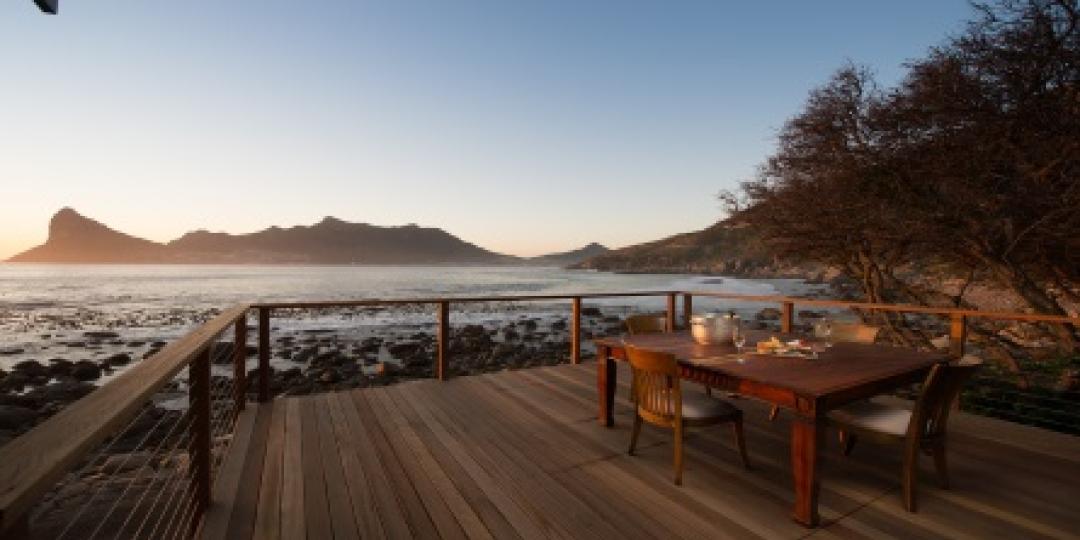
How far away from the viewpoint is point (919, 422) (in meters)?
2.66

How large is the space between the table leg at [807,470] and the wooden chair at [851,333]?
1756 millimetres

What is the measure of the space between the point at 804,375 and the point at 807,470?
1.79ft

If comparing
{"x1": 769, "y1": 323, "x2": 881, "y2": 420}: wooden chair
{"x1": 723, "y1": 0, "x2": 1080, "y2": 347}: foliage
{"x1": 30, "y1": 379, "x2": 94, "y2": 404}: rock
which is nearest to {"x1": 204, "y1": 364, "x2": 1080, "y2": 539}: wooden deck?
{"x1": 769, "y1": 323, "x2": 881, "y2": 420}: wooden chair

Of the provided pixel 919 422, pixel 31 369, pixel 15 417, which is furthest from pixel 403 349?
pixel 919 422

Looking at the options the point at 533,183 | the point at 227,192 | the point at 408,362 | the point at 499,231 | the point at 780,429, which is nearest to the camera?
the point at 780,429

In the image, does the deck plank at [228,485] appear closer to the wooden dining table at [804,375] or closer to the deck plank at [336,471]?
the deck plank at [336,471]

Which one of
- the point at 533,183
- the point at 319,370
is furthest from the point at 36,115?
the point at 533,183

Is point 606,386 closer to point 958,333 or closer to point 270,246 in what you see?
point 958,333

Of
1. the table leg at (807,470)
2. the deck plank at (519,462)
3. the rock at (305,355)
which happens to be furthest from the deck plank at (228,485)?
the rock at (305,355)

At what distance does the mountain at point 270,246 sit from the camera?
131 metres

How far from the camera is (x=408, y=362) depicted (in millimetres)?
12898

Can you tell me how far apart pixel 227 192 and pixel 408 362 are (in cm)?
2454

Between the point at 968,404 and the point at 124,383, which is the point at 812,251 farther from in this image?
the point at 124,383

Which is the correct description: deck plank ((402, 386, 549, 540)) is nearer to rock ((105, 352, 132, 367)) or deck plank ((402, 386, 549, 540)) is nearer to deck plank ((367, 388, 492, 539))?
deck plank ((367, 388, 492, 539))
